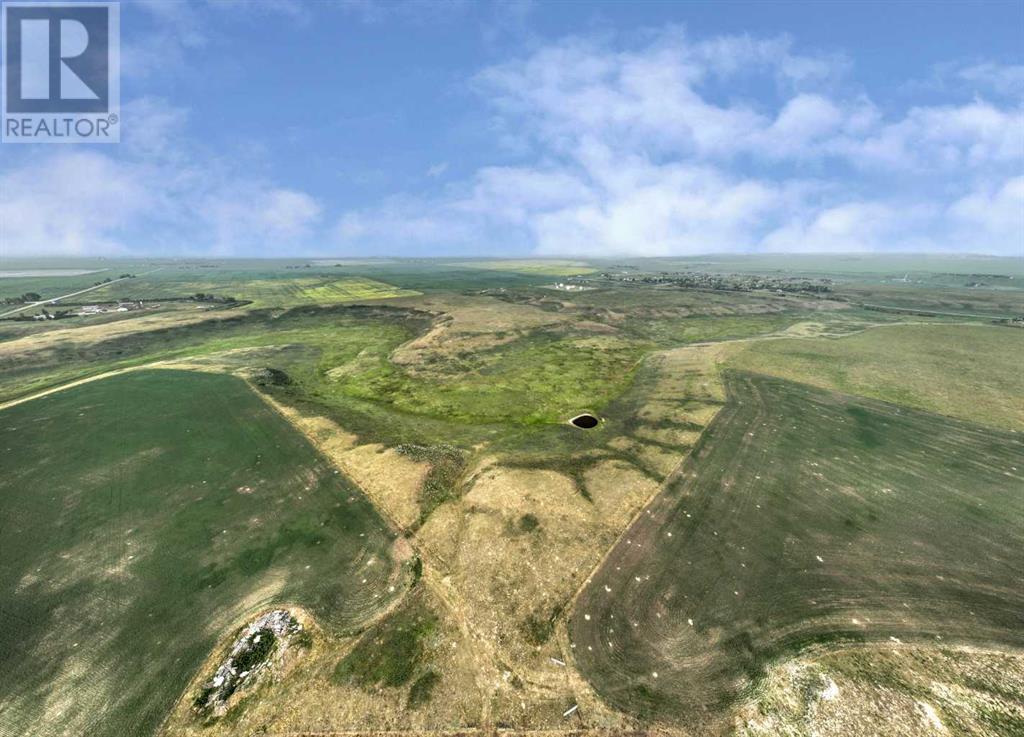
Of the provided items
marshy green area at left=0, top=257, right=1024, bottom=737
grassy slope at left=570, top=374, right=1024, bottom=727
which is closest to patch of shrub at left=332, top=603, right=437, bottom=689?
marshy green area at left=0, top=257, right=1024, bottom=737

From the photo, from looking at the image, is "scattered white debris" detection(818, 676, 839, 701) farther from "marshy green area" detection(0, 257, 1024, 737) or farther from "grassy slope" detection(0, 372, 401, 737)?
"grassy slope" detection(0, 372, 401, 737)

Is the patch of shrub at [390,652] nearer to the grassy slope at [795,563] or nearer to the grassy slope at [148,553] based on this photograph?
the grassy slope at [148,553]

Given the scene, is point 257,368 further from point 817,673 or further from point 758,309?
point 758,309

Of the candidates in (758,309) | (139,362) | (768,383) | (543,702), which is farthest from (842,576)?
(758,309)

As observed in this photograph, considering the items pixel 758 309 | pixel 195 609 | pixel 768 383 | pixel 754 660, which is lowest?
pixel 195 609

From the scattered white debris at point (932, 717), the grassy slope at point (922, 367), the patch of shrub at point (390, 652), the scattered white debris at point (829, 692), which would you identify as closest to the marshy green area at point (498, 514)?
the patch of shrub at point (390, 652)
